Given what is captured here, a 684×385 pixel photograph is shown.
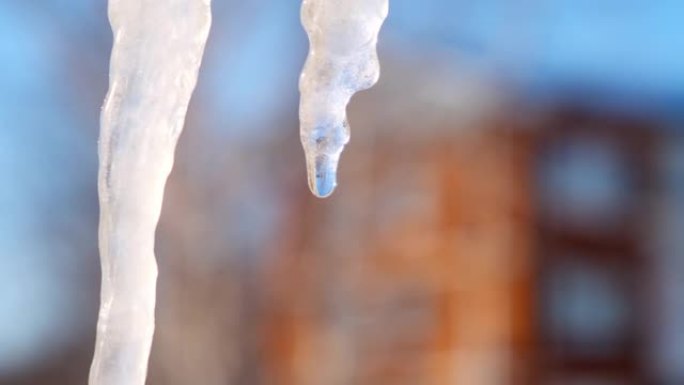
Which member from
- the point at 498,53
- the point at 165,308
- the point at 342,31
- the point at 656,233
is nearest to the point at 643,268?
the point at 656,233

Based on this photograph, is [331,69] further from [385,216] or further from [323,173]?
[385,216]

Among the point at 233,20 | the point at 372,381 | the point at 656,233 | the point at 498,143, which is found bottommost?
the point at 372,381

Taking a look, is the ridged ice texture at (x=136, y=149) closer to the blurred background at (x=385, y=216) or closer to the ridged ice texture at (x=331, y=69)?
the ridged ice texture at (x=331, y=69)

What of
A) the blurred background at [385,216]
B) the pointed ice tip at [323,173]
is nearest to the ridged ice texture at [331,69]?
the pointed ice tip at [323,173]

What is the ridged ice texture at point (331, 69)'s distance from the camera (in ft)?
0.87

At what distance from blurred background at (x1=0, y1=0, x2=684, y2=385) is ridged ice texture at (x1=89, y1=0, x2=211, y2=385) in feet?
5.70

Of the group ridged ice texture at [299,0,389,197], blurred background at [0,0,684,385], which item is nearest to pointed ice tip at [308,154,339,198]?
ridged ice texture at [299,0,389,197]

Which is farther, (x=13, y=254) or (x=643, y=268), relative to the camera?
(x=643, y=268)

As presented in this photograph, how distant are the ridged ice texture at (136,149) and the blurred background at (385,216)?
68.4 inches

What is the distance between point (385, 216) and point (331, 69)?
2.28 m

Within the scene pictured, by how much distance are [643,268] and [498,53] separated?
81 cm

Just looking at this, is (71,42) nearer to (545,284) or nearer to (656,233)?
(545,284)

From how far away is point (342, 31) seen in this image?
0.27 metres

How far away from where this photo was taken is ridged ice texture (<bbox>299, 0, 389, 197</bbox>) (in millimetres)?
265
